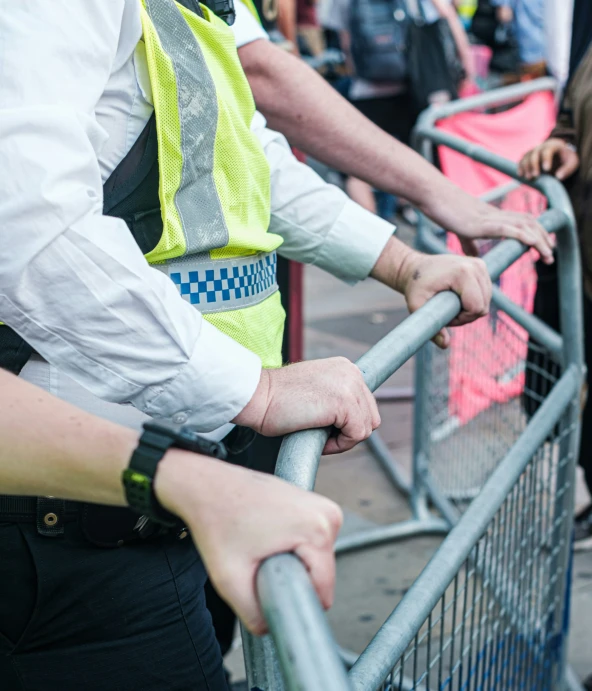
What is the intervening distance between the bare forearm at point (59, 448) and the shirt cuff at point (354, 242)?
968mm

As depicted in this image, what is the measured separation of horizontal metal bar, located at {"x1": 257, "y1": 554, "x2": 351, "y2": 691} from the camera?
28.2 inches

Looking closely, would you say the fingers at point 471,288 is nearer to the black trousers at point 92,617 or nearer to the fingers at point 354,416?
the fingers at point 354,416

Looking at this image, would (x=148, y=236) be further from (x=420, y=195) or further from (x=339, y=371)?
(x=420, y=195)

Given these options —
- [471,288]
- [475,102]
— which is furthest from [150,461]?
[475,102]

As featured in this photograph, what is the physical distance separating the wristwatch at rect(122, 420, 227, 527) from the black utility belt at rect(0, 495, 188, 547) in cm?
32

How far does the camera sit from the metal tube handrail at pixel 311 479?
0.73m

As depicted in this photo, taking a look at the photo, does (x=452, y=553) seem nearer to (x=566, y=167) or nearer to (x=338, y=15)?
(x=566, y=167)

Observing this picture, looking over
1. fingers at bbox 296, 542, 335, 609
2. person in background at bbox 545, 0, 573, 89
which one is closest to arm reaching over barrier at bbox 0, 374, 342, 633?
fingers at bbox 296, 542, 335, 609

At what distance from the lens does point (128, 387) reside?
44.2 inches

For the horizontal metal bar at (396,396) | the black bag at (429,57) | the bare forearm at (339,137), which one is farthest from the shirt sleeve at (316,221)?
the black bag at (429,57)

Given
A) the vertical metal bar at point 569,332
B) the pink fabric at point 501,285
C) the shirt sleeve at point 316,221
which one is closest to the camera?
the shirt sleeve at point 316,221

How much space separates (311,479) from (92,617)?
0.43m

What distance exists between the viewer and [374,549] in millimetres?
3412

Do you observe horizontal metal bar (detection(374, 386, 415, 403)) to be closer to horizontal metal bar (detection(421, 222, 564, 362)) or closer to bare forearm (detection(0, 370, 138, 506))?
horizontal metal bar (detection(421, 222, 564, 362))
